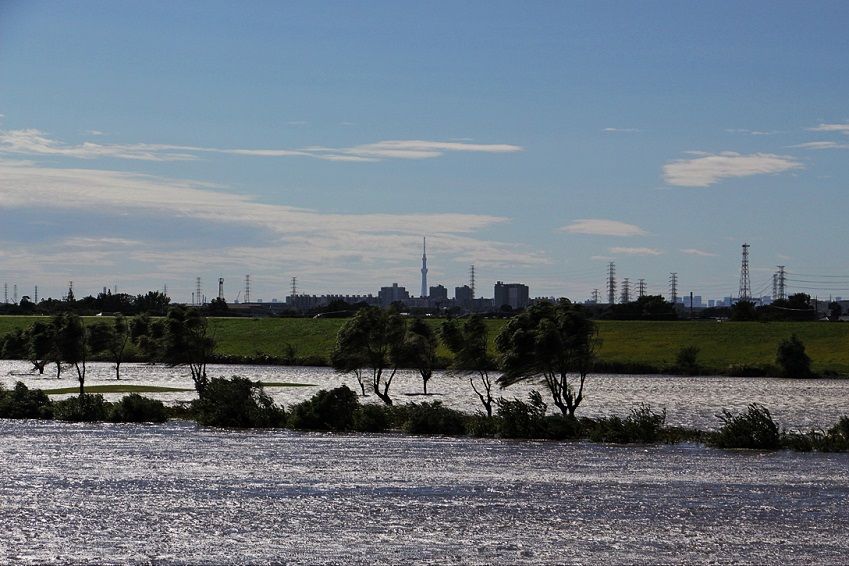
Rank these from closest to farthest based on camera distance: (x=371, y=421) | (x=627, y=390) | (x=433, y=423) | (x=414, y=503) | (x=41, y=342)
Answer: (x=414, y=503), (x=433, y=423), (x=371, y=421), (x=627, y=390), (x=41, y=342)

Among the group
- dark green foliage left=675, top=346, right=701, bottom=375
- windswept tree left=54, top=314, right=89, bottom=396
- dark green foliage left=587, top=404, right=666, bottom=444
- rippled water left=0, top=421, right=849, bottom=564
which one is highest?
windswept tree left=54, top=314, right=89, bottom=396

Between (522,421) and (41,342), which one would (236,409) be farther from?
(41,342)

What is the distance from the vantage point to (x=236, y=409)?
222ft

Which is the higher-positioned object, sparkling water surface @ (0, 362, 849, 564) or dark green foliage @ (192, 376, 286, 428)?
dark green foliage @ (192, 376, 286, 428)

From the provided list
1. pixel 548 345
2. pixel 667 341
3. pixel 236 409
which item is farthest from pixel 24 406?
pixel 667 341

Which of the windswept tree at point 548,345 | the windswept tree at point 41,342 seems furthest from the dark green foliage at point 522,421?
the windswept tree at point 41,342

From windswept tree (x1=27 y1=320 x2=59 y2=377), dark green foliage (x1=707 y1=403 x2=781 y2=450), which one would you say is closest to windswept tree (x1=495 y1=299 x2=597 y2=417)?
dark green foliage (x1=707 y1=403 x2=781 y2=450)

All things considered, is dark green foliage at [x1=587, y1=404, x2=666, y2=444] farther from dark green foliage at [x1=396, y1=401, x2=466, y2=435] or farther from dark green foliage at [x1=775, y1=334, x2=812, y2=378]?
dark green foliage at [x1=775, y1=334, x2=812, y2=378]

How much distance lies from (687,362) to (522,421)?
8731cm

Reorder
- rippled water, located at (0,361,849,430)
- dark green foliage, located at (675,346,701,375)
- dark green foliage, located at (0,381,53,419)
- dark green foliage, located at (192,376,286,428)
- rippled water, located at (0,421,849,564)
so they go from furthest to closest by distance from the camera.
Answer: dark green foliage, located at (675,346,701,375), rippled water, located at (0,361,849,430), dark green foliage, located at (0,381,53,419), dark green foliage, located at (192,376,286,428), rippled water, located at (0,421,849,564)

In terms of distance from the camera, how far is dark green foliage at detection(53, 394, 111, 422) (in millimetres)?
71375

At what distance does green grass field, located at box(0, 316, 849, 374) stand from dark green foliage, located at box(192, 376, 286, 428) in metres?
74.8

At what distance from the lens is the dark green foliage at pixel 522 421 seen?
60.5m

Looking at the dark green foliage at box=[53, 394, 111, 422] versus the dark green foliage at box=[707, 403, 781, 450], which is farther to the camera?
the dark green foliage at box=[53, 394, 111, 422]
